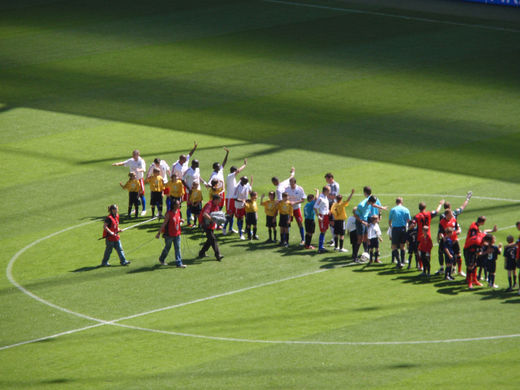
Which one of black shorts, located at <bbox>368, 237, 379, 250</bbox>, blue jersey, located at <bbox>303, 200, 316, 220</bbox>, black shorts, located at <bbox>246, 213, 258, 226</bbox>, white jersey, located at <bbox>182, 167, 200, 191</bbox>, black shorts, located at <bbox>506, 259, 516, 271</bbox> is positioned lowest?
black shorts, located at <bbox>506, 259, 516, 271</bbox>

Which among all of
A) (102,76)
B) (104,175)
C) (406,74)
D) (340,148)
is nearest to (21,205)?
(104,175)

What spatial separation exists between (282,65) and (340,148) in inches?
492

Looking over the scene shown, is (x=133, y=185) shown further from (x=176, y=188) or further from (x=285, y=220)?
(x=285, y=220)

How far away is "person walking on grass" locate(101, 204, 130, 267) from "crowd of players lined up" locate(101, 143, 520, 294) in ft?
0.09

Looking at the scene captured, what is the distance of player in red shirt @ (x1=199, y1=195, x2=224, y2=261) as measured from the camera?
28641mm

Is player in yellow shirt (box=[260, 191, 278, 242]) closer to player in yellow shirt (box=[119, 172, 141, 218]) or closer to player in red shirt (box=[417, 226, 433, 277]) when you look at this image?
player in yellow shirt (box=[119, 172, 141, 218])

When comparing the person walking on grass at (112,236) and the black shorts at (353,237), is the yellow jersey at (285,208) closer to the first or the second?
the black shorts at (353,237)

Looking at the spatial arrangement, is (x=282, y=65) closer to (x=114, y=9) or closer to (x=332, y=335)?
(x=114, y=9)

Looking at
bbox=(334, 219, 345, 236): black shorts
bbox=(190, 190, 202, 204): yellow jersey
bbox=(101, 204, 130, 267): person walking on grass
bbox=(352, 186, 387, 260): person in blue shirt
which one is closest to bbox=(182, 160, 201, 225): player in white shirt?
bbox=(190, 190, 202, 204): yellow jersey

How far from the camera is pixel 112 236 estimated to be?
93.0 ft

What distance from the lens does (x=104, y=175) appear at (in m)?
38.0

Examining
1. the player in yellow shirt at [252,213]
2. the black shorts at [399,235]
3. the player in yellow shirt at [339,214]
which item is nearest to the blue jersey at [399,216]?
the black shorts at [399,235]

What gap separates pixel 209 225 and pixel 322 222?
351 centimetres

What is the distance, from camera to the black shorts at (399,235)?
27.9 m
